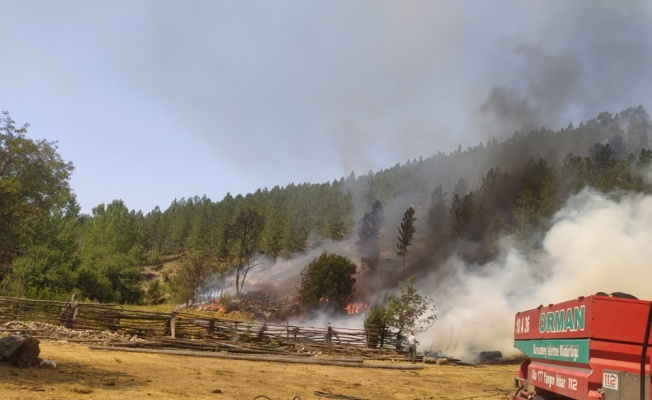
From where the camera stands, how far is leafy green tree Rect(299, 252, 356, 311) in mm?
62969

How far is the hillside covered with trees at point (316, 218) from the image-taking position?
33344mm

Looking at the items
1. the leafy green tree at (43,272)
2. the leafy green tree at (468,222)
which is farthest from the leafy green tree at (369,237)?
the leafy green tree at (43,272)

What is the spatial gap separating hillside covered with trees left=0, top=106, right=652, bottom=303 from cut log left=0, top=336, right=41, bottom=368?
8.85 m

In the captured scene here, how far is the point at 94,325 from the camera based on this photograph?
2291 centimetres

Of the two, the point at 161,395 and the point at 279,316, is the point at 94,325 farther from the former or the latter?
the point at 279,316

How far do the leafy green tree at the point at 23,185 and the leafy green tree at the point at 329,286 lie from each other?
111ft

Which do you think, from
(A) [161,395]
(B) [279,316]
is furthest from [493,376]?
(B) [279,316]

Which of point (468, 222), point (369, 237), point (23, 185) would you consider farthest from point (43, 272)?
point (369, 237)

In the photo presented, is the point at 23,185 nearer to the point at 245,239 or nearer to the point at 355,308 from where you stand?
the point at 355,308

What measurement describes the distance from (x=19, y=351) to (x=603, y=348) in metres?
11.4

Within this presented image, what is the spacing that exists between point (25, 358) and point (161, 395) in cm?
366

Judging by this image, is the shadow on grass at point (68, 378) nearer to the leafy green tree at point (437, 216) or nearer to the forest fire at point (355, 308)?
the forest fire at point (355, 308)

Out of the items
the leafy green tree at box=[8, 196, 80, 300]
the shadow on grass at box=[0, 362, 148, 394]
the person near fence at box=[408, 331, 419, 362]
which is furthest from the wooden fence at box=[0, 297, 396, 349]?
the leafy green tree at box=[8, 196, 80, 300]

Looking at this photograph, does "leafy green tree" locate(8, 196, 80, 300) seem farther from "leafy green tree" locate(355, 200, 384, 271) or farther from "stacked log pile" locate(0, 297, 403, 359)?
"leafy green tree" locate(355, 200, 384, 271)
